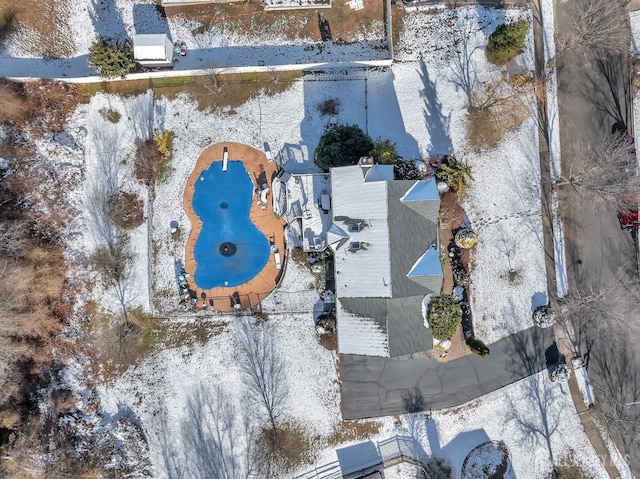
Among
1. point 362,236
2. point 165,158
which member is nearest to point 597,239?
Result: point 362,236

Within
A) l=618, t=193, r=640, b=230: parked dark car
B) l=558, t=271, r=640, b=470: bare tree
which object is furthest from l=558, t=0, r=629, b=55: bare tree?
l=558, t=271, r=640, b=470: bare tree

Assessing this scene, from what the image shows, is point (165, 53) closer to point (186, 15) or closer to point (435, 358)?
point (186, 15)

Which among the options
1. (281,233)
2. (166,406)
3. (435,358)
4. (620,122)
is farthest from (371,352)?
(620,122)

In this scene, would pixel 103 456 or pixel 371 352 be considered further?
pixel 103 456

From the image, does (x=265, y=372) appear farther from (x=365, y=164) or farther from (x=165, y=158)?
(x=165, y=158)

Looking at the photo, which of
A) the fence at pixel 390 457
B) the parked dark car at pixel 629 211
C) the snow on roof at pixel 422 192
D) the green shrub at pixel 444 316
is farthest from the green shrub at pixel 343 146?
the fence at pixel 390 457

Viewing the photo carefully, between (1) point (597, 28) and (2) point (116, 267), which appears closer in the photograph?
(1) point (597, 28)
